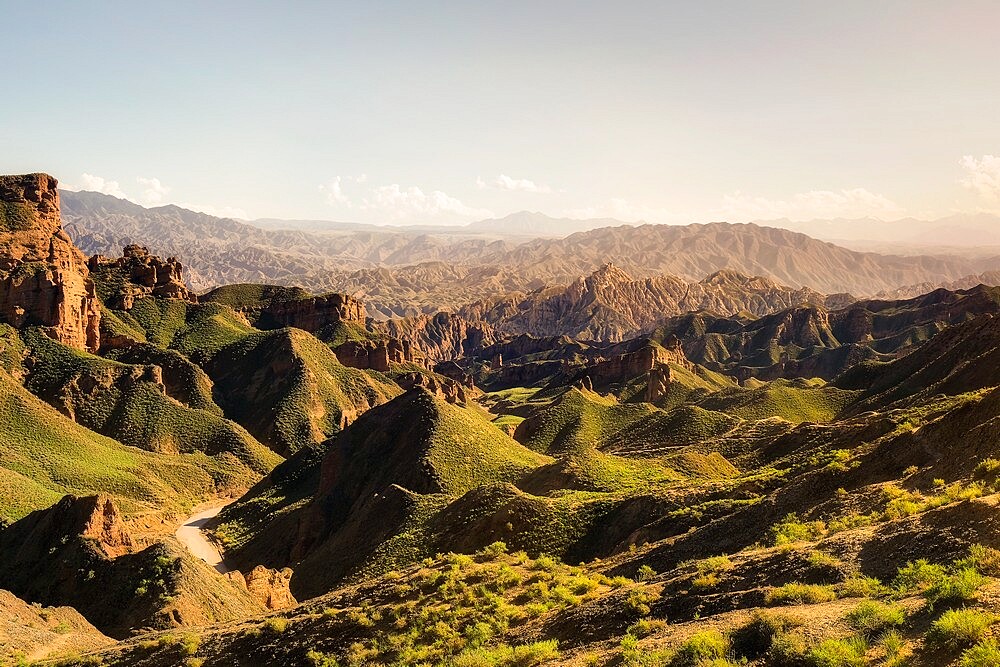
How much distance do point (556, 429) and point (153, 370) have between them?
66654 mm

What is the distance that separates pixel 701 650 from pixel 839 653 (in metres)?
3.06

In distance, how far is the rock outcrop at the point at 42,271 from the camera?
11212 centimetres

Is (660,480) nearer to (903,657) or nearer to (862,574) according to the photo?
(862,574)

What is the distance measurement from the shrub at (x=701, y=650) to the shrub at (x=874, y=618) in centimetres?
298

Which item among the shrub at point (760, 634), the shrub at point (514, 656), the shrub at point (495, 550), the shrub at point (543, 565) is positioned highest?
the shrub at point (760, 634)

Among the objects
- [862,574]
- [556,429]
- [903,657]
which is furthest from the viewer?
[556,429]

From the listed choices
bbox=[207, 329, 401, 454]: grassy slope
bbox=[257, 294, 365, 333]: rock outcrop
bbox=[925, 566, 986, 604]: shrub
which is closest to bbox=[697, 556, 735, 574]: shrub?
bbox=[925, 566, 986, 604]: shrub

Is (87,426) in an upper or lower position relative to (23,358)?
lower

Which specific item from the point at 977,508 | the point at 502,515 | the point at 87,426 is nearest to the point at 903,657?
the point at 977,508

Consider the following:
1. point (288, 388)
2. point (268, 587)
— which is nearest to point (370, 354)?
point (288, 388)

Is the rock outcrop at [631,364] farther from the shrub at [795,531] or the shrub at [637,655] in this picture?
the shrub at [637,655]

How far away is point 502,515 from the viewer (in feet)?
140

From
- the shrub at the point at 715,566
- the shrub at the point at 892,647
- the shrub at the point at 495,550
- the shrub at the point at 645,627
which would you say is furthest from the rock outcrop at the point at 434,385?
the shrub at the point at 892,647

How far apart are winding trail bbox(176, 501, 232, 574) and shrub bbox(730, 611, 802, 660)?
2115 inches
